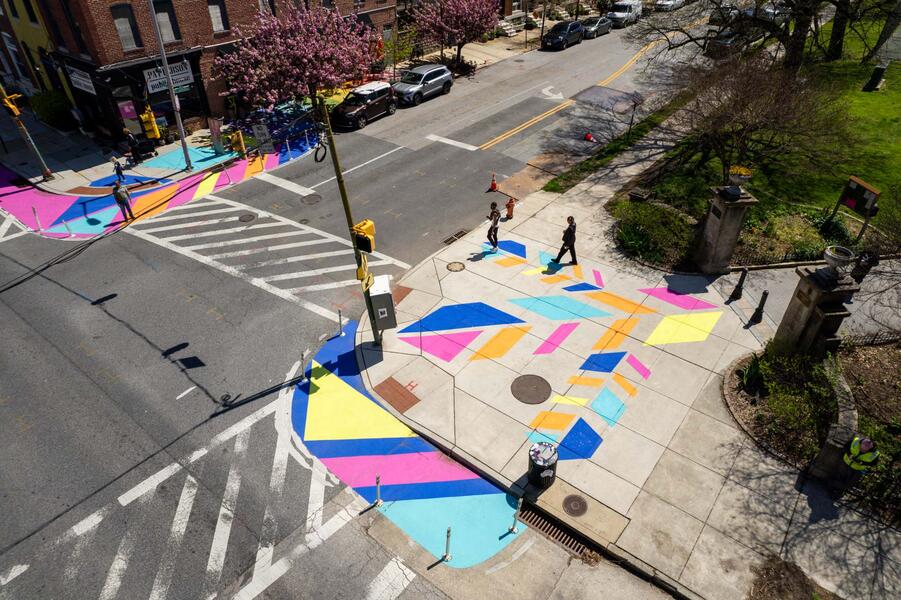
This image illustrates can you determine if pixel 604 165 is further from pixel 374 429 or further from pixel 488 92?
pixel 374 429

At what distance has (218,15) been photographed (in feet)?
95.5

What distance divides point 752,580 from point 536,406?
553 cm

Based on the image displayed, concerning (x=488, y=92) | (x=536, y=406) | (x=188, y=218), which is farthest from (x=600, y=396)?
(x=488, y=92)

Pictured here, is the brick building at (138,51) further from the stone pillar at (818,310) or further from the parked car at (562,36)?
the stone pillar at (818,310)

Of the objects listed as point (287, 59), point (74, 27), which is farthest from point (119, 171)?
point (287, 59)

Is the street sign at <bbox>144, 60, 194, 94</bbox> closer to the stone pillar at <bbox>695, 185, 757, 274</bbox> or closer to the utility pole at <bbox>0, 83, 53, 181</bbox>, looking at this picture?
the utility pole at <bbox>0, 83, 53, 181</bbox>

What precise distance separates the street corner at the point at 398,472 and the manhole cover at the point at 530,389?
2540mm

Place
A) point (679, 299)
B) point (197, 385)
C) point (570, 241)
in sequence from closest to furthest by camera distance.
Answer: point (197, 385) < point (679, 299) < point (570, 241)

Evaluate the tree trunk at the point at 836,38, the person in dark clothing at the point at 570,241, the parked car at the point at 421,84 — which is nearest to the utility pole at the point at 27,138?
the parked car at the point at 421,84

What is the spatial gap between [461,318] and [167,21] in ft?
75.8

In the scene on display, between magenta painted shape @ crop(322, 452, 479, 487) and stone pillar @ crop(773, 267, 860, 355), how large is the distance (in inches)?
347

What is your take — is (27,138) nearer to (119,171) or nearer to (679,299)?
(119,171)

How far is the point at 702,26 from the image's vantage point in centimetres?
4722

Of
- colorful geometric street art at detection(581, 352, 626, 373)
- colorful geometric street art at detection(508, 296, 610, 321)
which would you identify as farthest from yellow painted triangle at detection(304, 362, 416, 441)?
colorful geometric street art at detection(508, 296, 610, 321)
